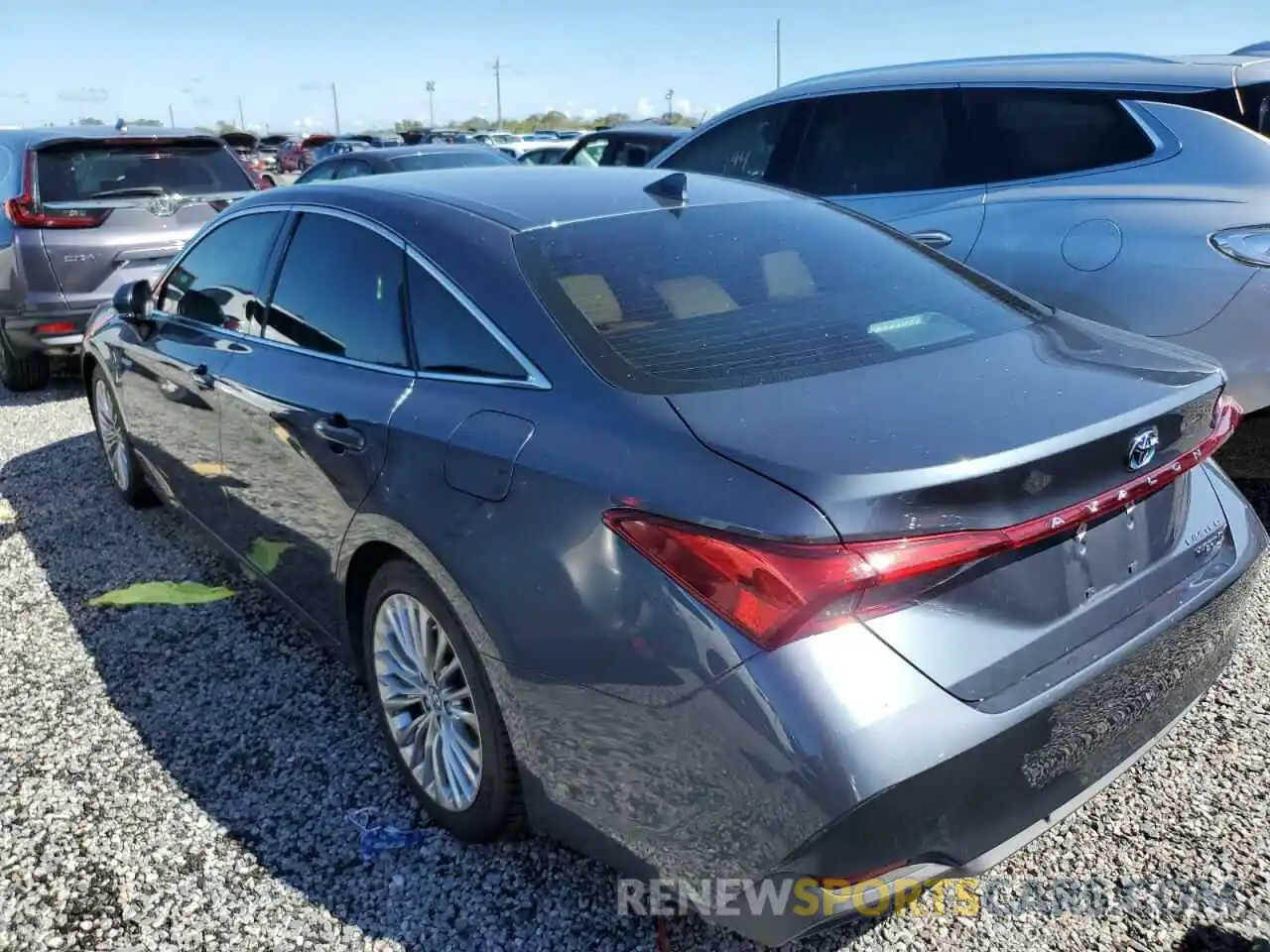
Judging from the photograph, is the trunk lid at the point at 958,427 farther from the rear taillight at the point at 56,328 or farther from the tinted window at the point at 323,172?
the tinted window at the point at 323,172

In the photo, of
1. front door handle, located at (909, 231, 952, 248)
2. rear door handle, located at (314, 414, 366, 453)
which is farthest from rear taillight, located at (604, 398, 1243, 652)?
front door handle, located at (909, 231, 952, 248)

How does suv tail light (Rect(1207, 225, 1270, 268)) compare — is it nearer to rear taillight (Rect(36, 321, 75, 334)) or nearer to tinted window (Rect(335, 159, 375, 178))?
rear taillight (Rect(36, 321, 75, 334))

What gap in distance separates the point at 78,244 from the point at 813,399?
21.1ft

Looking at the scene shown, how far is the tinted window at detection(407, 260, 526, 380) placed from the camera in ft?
7.67

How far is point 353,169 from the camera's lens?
10.9 metres

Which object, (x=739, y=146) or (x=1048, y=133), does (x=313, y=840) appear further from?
(x=739, y=146)

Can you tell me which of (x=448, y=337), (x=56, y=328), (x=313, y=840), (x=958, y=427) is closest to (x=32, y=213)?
(x=56, y=328)

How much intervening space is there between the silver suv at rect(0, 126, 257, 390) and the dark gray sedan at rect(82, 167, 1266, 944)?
4636 millimetres

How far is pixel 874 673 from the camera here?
5.61ft

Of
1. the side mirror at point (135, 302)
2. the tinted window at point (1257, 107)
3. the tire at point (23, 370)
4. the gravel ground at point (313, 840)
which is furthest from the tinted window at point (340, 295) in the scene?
the tire at point (23, 370)

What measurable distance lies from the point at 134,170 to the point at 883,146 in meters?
5.31

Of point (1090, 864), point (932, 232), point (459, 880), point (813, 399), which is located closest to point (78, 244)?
point (932, 232)

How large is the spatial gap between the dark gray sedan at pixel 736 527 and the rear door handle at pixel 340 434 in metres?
0.02

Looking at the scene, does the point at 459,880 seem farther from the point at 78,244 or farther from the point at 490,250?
the point at 78,244
